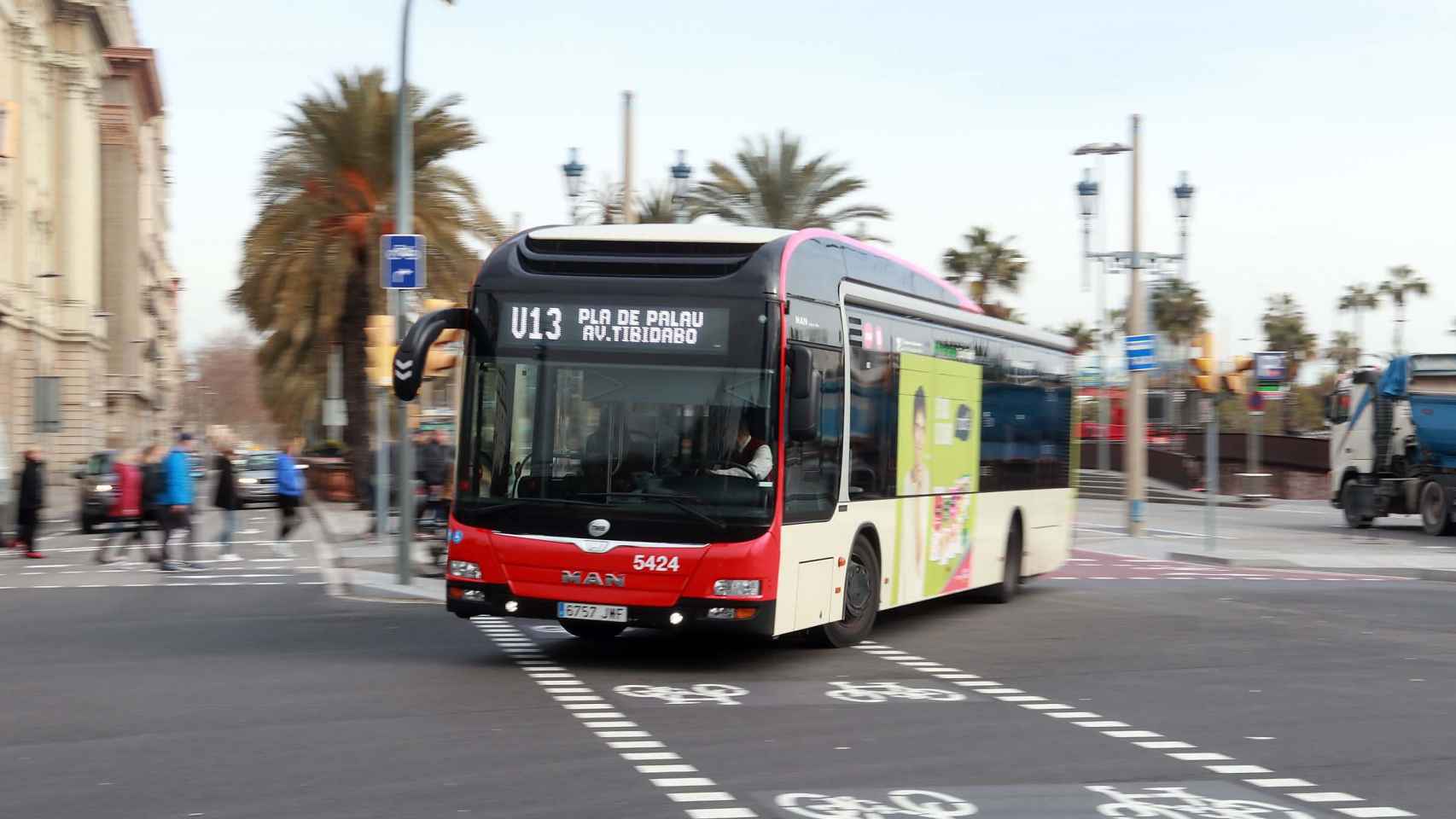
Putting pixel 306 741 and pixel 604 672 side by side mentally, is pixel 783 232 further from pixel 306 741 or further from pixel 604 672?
pixel 306 741

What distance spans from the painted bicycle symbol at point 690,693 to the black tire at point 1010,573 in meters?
7.38

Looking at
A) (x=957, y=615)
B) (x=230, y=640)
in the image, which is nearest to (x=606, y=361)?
(x=230, y=640)

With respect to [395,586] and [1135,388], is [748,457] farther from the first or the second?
[1135,388]

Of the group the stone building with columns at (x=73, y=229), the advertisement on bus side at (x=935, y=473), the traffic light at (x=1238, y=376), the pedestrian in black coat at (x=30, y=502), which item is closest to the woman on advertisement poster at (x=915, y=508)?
the advertisement on bus side at (x=935, y=473)

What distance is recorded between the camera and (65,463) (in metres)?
65.0

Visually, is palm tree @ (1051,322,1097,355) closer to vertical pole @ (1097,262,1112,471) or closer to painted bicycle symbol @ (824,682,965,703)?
vertical pole @ (1097,262,1112,471)

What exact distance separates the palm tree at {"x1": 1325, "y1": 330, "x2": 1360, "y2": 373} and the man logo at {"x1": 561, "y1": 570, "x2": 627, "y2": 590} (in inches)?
3946

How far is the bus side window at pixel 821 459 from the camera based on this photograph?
12.1m

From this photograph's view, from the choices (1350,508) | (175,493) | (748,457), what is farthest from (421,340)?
(1350,508)

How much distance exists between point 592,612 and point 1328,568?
15914 mm

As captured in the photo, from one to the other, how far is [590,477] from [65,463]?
5777 cm

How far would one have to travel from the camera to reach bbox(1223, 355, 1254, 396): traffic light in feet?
87.3

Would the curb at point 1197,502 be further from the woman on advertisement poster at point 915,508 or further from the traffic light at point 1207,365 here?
the woman on advertisement poster at point 915,508

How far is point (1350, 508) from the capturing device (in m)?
37.7
